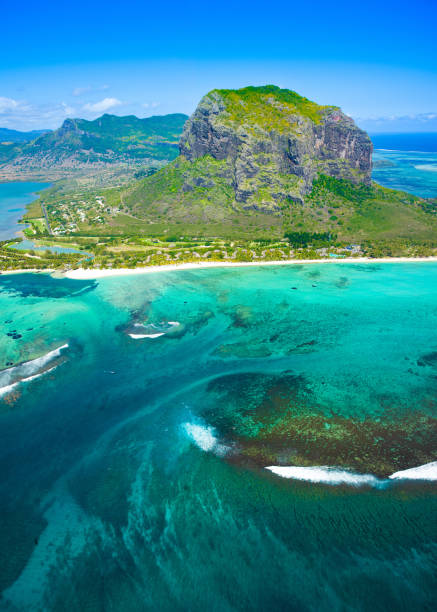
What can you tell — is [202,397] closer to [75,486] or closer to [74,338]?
[75,486]

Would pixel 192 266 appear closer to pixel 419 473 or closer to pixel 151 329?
pixel 151 329

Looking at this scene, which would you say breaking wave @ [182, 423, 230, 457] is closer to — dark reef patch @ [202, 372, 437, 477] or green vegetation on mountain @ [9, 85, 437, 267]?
dark reef patch @ [202, 372, 437, 477]

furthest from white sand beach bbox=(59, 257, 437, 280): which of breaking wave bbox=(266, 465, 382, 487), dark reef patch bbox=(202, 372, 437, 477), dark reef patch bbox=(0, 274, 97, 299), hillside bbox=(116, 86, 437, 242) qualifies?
breaking wave bbox=(266, 465, 382, 487)

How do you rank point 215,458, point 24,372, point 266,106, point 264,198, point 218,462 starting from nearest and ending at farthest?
point 218,462
point 215,458
point 24,372
point 264,198
point 266,106

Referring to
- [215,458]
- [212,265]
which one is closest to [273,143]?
[212,265]

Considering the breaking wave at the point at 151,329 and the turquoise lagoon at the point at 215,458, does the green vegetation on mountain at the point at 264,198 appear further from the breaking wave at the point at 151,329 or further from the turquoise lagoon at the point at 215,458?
the turquoise lagoon at the point at 215,458

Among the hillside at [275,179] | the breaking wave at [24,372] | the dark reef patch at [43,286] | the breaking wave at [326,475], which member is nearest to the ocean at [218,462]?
the breaking wave at [326,475]
